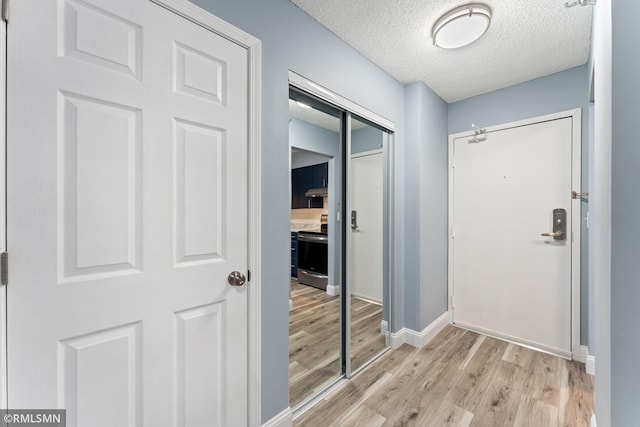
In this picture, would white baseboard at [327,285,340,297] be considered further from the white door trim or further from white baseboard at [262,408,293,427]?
the white door trim

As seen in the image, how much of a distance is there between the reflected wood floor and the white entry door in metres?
0.33

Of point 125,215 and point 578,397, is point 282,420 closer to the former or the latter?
point 125,215

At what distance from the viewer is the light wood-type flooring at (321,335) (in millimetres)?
2057

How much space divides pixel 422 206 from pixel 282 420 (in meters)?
2.01

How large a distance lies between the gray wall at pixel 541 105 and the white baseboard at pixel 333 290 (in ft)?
6.82

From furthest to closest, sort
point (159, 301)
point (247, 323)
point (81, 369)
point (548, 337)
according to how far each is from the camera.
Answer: point (548, 337) → point (247, 323) → point (159, 301) → point (81, 369)

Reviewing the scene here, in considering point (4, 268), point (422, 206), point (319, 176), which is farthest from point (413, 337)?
point (4, 268)

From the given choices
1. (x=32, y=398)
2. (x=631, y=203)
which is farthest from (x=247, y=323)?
(x=631, y=203)

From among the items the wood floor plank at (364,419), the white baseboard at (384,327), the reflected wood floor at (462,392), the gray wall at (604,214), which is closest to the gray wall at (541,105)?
the reflected wood floor at (462,392)

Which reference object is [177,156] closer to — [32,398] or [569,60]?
[32,398]

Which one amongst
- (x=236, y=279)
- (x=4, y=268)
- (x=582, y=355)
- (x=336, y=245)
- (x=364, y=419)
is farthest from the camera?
(x=582, y=355)

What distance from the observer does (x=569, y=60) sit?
222 centimetres

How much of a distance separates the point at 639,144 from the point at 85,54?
1.74 metres

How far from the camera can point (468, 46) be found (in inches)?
80.9
